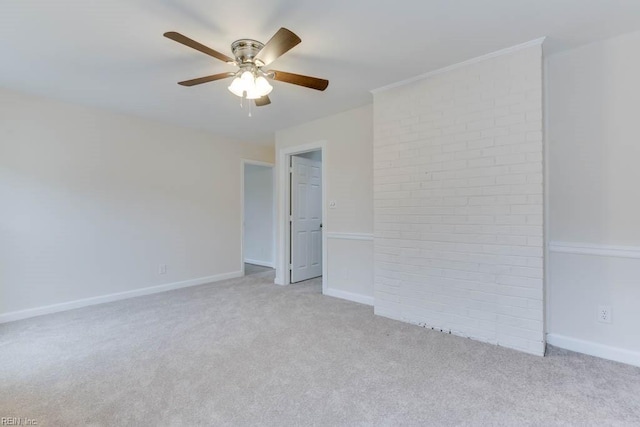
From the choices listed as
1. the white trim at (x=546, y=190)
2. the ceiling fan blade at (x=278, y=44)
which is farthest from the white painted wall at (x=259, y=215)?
the white trim at (x=546, y=190)

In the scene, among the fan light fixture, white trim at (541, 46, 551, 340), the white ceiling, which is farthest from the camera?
white trim at (541, 46, 551, 340)

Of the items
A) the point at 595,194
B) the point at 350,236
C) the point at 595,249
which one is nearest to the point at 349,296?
the point at 350,236

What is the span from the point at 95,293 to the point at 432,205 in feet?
13.2

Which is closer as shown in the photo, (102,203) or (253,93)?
(253,93)

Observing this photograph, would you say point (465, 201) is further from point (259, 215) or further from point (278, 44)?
point (259, 215)

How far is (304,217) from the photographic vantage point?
4.75 metres

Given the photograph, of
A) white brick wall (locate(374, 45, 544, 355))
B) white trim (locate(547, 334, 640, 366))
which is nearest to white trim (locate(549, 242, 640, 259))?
white brick wall (locate(374, 45, 544, 355))

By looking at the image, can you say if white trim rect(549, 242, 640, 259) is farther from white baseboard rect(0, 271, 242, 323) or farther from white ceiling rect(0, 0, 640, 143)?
white baseboard rect(0, 271, 242, 323)

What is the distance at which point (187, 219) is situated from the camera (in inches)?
173

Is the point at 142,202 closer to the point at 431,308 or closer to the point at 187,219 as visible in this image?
the point at 187,219

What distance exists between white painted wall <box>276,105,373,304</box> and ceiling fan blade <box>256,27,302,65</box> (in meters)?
1.86

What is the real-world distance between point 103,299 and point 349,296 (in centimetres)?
304

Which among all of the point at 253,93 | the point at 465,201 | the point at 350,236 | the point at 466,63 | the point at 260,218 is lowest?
the point at 350,236

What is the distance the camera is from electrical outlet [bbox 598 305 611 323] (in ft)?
7.27
